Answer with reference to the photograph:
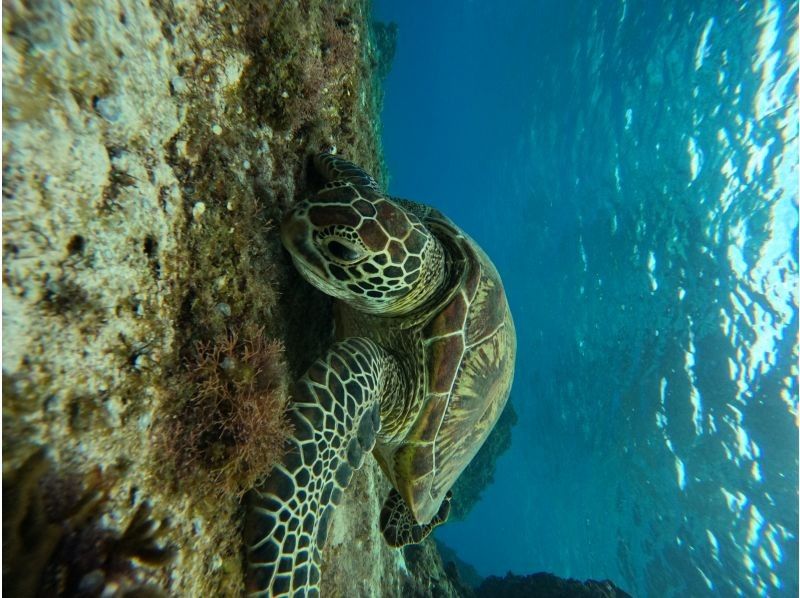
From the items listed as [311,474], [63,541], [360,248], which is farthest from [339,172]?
[63,541]

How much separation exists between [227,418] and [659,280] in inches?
644

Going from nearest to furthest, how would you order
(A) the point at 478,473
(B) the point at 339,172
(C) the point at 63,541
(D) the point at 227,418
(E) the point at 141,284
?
(C) the point at 63,541 → (E) the point at 141,284 → (D) the point at 227,418 → (B) the point at 339,172 → (A) the point at 478,473

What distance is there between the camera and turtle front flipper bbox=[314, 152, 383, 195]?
7.86 ft

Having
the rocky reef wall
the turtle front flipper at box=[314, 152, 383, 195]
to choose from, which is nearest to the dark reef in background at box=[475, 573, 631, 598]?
the rocky reef wall

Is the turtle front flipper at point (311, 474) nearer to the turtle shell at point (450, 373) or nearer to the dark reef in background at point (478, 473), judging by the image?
the turtle shell at point (450, 373)

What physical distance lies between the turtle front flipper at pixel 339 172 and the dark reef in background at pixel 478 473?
10.6m

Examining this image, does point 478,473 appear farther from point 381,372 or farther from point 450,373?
point 381,372

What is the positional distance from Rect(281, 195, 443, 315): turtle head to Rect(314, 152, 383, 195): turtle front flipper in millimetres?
153

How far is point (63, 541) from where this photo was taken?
3.28ft

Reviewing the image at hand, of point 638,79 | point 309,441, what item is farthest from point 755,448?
point 309,441

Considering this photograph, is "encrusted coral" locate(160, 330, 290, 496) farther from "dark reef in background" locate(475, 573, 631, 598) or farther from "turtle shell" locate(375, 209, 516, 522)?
"dark reef in background" locate(475, 573, 631, 598)

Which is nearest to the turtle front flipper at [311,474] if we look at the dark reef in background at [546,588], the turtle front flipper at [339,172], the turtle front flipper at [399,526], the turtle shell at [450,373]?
the turtle shell at [450,373]

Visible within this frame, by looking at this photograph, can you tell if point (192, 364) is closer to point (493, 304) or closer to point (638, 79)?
point (493, 304)

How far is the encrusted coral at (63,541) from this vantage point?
0.89 meters
